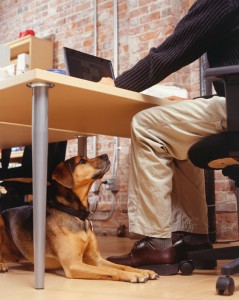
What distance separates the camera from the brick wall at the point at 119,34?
371 cm

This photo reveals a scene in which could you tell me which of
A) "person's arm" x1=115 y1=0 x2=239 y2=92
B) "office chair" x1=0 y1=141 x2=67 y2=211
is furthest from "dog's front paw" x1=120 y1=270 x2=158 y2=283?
"office chair" x1=0 y1=141 x2=67 y2=211

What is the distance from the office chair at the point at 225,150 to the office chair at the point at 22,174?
1.62 meters

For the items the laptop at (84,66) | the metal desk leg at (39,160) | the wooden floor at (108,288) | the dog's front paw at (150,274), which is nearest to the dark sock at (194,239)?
the wooden floor at (108,288)

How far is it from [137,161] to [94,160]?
326 millimetres

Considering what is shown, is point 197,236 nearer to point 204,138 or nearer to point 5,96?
point 204,138

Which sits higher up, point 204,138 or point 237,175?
point 204,138

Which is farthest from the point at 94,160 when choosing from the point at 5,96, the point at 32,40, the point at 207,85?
the point at 32,40

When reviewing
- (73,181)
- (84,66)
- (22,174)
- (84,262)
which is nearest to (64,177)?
(73,181)

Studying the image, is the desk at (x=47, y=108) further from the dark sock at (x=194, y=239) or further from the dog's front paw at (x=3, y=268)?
the dark sock at (x=194, y=239)

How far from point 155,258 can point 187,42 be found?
2.76 ft

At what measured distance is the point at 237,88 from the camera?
5.23ft

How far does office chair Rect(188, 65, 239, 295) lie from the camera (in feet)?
5.08

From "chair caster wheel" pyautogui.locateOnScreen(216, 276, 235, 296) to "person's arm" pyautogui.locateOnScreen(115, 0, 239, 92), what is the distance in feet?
2.75

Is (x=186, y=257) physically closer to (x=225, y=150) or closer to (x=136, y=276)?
(x=136, y=276)
